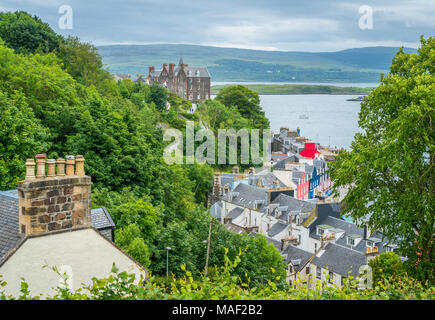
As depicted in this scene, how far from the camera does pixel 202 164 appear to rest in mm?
54844

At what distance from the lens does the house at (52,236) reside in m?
8.45

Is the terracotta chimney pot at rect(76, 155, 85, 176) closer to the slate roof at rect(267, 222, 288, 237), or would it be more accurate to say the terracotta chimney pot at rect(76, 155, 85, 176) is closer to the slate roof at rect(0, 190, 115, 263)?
the slate roof at rect(0, 190, 115, 263)

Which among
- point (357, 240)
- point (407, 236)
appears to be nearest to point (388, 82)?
point (407, 236)

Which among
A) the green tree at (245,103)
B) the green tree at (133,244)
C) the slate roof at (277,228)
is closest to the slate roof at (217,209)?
the slate roof at (277,228)

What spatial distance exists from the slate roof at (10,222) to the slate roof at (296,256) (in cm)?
2047

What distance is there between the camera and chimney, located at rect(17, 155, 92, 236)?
8.52 m

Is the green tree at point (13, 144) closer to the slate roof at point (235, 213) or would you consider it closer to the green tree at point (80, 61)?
the green tree at point (80, 61)

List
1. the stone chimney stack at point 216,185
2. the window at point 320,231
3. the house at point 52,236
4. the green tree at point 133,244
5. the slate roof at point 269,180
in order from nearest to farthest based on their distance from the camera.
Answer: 1. the house at point 52,236
2. the green tree at point 133,244
3. the window at point 320,231
4. the slate roof at point 269,180
5. the stone chimney stack at point 216,185

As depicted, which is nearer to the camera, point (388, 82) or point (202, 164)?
point (388, 82)

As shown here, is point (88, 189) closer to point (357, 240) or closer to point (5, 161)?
point (5, 161)

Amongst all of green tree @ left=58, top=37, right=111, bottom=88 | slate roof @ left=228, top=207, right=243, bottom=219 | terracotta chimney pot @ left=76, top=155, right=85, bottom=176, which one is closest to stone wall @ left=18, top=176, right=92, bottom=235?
terracotta chimney pot @ left=76, top=155, right=85, bottom=176

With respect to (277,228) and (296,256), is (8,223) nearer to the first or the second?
(296,256)

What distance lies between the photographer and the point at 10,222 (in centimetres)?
972

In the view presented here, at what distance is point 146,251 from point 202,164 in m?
38.8
